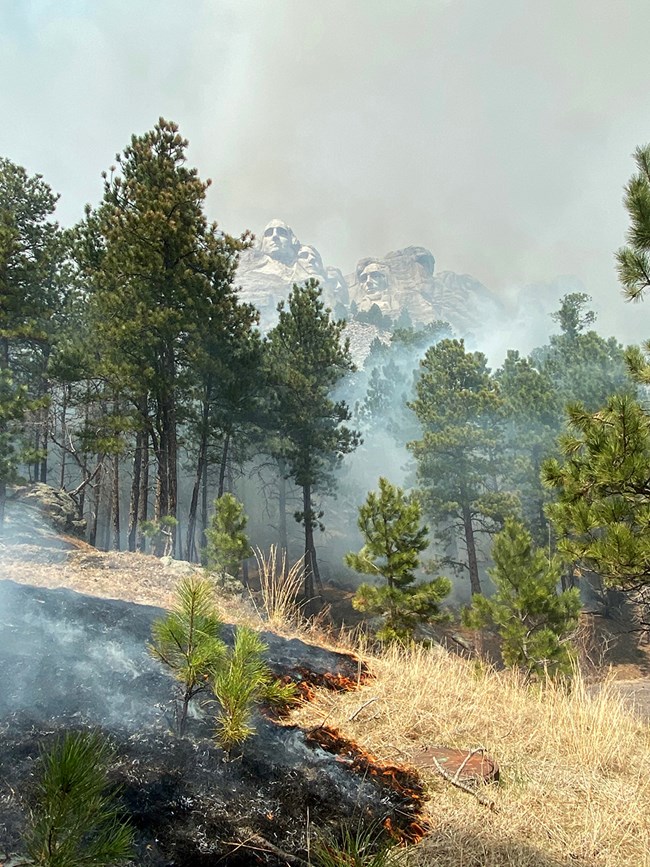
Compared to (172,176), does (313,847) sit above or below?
below

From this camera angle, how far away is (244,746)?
3.11 metres

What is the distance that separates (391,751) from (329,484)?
24346 mm

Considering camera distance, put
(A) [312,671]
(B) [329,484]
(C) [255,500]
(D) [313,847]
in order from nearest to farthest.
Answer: (D) [313,847] < (A) [312,671] < (B) [329,484] < (C) [255,500]

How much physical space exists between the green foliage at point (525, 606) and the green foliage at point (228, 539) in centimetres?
689

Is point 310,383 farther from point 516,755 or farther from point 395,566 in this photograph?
point 516,755

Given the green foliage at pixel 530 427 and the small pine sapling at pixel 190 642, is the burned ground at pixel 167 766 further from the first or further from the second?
→ the green foliage at pixel 530 427

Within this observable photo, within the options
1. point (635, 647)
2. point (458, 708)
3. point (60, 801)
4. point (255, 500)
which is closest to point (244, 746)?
point (60, 801)

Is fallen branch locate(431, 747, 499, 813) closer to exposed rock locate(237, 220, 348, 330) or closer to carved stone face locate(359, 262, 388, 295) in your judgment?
exposed rock locate(237, 220, 348, 330)

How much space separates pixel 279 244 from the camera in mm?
191625

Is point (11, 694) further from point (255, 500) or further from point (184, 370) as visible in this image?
point (255, 500)

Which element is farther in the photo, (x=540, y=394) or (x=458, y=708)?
(x=540, y=394)

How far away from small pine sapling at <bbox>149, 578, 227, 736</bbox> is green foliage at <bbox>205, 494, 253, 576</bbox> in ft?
40.6

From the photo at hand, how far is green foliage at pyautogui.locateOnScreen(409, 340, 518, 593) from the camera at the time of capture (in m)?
22.2

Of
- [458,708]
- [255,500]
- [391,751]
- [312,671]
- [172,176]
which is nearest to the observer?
[391,751]
